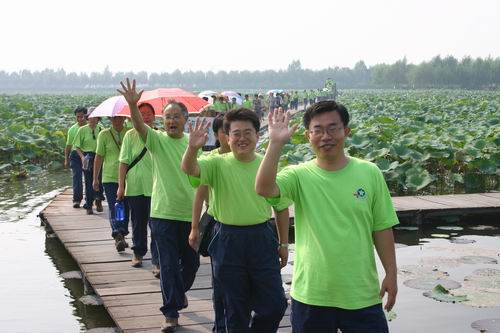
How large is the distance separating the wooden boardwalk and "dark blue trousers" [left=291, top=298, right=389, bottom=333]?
1.82 meters

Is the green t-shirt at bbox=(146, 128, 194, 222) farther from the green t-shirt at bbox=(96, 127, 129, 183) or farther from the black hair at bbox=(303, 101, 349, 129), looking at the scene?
the green t-shirt at bbox=(96, 127, 129, 183)

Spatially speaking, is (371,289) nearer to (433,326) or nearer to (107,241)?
(433,326)

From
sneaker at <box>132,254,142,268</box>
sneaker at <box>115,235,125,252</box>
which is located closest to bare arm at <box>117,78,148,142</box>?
sneaker at <box>132,254,142,268</box>

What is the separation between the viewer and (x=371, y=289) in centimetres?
292

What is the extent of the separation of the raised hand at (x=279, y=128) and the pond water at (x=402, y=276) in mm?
2909

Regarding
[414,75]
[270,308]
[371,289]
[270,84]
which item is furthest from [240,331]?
[270,84]

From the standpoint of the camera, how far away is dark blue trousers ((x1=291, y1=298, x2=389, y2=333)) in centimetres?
289

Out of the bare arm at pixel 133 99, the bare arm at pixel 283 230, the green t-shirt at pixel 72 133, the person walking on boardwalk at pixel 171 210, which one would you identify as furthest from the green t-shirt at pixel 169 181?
the green t-shirt at pixel 72 133

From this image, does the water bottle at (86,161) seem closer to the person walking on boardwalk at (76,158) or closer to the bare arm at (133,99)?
the person walking on boardwalk at (76,158)

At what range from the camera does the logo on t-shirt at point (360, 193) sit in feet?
9.57

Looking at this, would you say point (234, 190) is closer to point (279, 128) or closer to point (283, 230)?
point (283, 230)

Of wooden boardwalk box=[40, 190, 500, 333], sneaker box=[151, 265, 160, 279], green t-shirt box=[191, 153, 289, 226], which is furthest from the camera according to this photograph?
sneaker box=[151, 265, 160, 279]

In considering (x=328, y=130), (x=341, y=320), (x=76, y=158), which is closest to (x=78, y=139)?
(x=76, y=158)

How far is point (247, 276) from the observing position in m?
3.71
